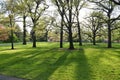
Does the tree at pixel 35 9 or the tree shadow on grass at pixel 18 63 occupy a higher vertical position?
the tree at pixel 35 9

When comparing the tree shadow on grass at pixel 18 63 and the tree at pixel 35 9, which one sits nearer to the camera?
the tree shadow on grass at pixel 18 63

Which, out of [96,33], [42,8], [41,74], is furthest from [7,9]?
[96,33]

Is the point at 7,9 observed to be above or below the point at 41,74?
above

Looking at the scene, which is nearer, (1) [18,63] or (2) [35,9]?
(1) [18,63]

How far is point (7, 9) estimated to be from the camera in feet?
117

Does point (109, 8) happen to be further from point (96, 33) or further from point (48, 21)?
point (96, 33)

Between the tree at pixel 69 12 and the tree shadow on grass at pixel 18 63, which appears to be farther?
the tree at pixel 69 12

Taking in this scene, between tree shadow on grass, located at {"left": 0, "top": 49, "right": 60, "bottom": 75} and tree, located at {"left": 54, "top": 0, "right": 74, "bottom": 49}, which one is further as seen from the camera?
tree, located at {"left": 54, "top": 0, "right": 74, "bottom": 49}

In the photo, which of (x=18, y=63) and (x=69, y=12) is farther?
(x=69, y=12)

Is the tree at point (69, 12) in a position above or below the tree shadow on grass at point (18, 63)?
above

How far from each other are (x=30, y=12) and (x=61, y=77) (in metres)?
31.4

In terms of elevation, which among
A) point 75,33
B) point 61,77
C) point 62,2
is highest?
point 62,2

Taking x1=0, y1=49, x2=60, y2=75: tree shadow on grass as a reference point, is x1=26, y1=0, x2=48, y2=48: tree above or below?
above

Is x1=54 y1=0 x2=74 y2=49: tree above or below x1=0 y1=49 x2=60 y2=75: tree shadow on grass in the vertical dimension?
above
